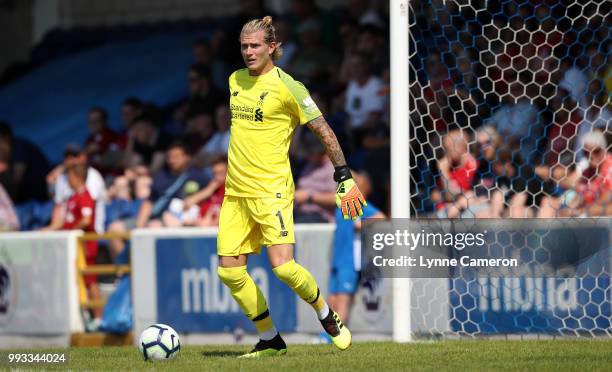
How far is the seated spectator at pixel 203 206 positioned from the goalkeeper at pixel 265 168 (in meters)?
5.21

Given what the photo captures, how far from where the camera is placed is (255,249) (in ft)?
27.2

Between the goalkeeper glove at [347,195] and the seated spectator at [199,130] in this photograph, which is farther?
the seated spectator at [199,130]

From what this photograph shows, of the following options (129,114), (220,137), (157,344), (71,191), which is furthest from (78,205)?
(157,344)

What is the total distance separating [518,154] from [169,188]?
474 centimetres

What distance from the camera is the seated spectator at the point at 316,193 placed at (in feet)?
42.3

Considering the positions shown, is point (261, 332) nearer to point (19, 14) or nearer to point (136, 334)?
point (136, 334)

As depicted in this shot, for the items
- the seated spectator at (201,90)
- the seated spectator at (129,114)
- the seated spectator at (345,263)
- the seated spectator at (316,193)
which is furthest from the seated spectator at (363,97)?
the seated spectator at (129,114)

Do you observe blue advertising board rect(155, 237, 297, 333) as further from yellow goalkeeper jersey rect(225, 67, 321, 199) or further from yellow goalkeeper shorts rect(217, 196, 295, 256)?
yellow goalkeeper jersey rect(225, 67, 321, 199)

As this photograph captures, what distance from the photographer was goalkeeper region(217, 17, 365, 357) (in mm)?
8031

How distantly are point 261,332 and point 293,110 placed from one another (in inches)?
63.3

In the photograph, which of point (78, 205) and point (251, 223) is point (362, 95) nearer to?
point (78, 205)

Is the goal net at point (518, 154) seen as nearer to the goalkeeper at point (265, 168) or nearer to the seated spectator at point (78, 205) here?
the goalkeeper at point (265, 168)

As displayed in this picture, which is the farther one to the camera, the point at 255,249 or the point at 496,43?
the point at 496,43

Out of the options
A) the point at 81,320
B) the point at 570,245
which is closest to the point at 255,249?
the point at 570,245
